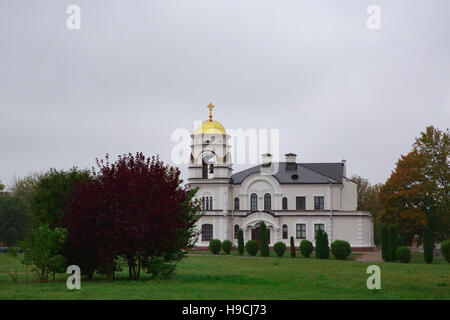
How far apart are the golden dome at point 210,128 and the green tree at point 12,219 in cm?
2246

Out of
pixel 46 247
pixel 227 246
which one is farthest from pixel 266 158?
pixel 46 247

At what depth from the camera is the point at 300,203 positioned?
57.8 metres

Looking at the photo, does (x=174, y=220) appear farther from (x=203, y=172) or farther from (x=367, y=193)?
(x=367, y=193)

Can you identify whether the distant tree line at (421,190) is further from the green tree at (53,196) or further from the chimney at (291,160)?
the green tree at (53,196)

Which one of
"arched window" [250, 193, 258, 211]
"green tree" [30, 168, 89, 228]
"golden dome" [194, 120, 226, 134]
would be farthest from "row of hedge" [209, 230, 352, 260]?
"green tree" [30, 168, 89, 228]

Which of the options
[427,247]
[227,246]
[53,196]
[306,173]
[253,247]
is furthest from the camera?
[306,173]

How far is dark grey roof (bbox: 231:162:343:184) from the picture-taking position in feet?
190

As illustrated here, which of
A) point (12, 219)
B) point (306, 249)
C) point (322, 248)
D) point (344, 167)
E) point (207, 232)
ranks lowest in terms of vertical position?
point (306, 249)

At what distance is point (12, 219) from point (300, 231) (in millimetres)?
32083

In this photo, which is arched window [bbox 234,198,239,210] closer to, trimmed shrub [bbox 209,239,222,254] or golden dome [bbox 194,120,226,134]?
golden dome [bbox 194,120,226,134]

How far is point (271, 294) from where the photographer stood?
662 inches

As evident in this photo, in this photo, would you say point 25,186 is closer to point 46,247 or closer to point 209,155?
point 209,155

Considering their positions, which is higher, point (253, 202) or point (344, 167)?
point (344, 167)

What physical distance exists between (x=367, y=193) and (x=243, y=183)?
2873 cm
